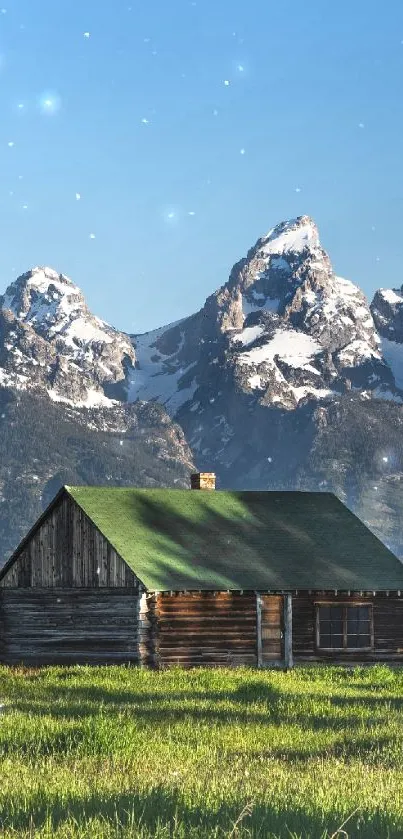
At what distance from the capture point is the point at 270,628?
137 ft

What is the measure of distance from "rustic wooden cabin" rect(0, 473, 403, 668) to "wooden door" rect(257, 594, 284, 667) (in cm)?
3

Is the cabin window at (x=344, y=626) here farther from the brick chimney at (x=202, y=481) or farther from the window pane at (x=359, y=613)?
the brick chimney at (x=202, y=481)

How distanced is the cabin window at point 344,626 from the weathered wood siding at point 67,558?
6.40 meters

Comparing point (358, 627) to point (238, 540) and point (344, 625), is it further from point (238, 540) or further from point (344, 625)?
point (238, 540)

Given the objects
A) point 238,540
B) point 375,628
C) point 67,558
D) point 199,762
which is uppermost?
point 238,540

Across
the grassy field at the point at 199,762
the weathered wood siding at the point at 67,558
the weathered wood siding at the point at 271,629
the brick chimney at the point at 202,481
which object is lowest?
the grassy field at the point at 199,762

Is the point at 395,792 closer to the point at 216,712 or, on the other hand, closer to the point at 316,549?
the point at 216,712

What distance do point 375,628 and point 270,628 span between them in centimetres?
350

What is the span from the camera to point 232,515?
151 ft

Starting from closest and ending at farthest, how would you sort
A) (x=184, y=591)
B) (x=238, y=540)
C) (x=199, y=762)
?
1. (x=199, y=762)
2. (x=184, y=591)
3. (x=238, y=540)

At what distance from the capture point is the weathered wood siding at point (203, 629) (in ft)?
133

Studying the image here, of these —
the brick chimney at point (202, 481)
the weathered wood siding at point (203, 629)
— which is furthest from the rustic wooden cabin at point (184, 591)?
the brick chimney at point (202, 481)

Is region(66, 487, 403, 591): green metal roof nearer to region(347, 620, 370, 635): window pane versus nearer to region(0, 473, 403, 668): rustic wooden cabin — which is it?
region(0, 473, 403, 668): rustic wooden cabin

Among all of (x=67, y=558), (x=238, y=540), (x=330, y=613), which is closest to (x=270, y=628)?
(x=330, y=613)
